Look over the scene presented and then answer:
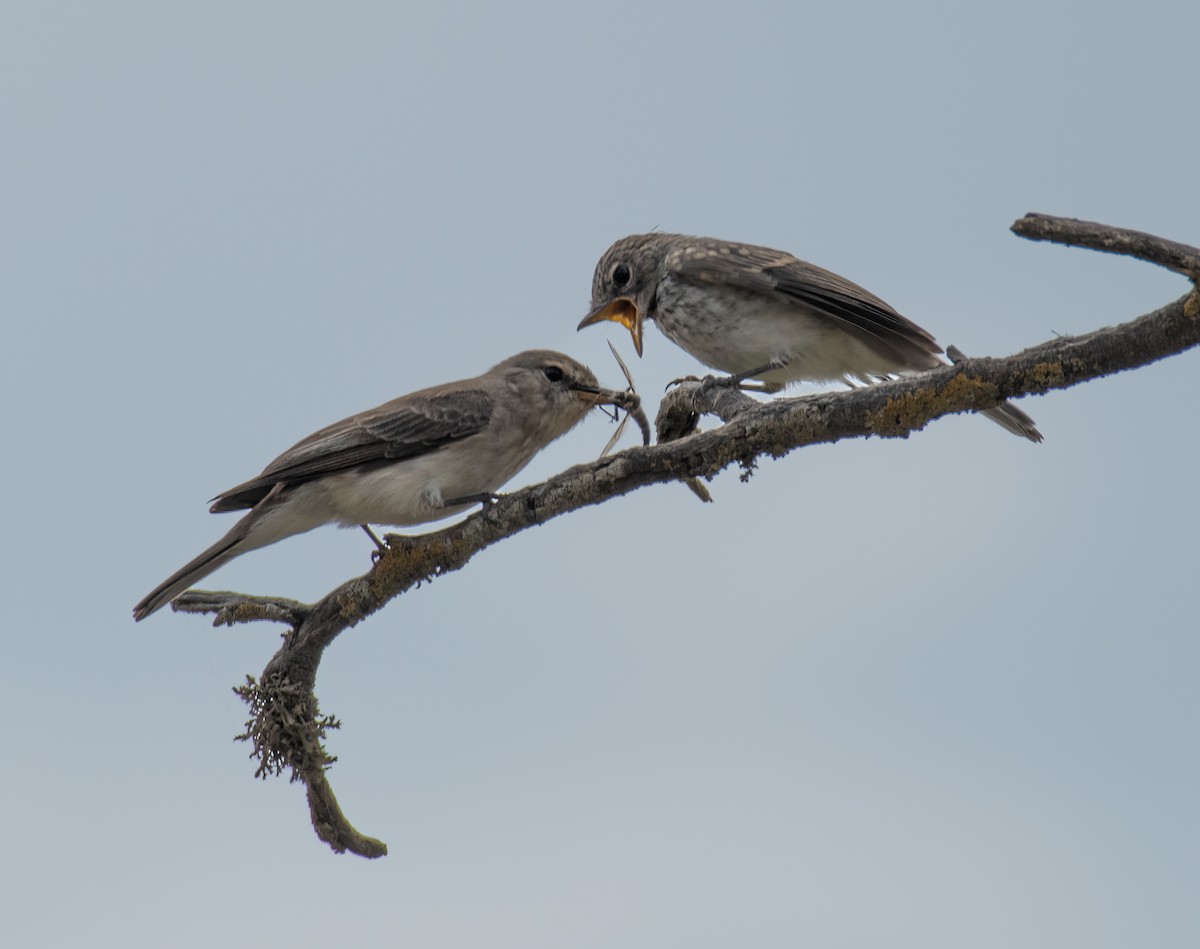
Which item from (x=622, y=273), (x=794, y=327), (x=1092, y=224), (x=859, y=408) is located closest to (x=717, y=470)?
(x=859, y=408)

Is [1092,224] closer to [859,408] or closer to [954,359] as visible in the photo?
[954,359]

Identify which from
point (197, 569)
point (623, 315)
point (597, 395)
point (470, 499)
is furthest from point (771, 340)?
point (197, 569)

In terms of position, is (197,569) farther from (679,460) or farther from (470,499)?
(679,460)

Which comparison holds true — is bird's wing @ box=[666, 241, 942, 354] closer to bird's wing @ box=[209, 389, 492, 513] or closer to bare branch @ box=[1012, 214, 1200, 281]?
bird's wing @ box=[209, 389, 492, 513]

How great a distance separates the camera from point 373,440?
29.6 ft

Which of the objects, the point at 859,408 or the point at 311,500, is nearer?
the point at 859,408

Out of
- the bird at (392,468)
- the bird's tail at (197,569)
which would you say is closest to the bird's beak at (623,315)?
the bird at (392,468)

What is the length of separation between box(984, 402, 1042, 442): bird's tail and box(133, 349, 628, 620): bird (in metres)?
2.48

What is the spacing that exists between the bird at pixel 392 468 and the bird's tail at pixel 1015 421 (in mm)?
2476

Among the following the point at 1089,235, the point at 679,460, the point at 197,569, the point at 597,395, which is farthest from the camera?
the point at 597,395

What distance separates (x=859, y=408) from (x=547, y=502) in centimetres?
170

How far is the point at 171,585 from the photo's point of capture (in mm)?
8148

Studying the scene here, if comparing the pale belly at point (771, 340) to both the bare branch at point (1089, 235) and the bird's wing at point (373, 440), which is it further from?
the bare branch at point (1089, 235)

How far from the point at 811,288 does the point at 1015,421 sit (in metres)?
1.68
